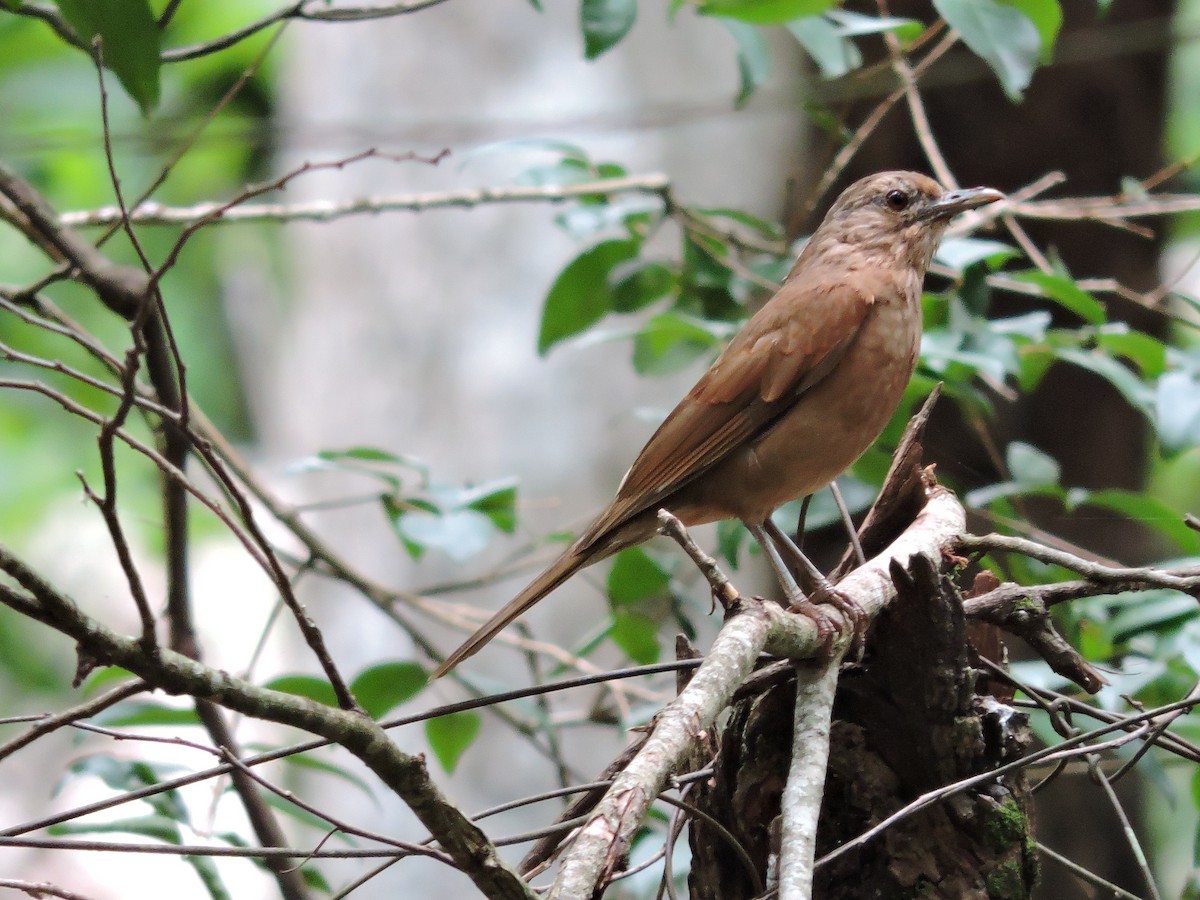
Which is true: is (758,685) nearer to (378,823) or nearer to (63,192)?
(378,823)

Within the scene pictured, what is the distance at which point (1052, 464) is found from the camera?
356 centimetres

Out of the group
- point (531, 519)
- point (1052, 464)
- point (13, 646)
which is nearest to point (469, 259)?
point (531, 519)

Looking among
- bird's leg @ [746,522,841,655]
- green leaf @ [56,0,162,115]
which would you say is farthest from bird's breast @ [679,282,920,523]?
green leaf @ [56,0,162,115]

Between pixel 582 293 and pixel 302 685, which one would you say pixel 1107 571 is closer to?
pixel 302 685

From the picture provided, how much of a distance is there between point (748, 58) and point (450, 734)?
7.47 feet

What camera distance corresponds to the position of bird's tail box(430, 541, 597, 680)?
2.79 m

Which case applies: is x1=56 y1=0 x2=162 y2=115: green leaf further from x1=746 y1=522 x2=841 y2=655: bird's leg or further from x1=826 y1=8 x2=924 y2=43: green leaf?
x1=826 y1=8 x2=924 y2=43: green leaf

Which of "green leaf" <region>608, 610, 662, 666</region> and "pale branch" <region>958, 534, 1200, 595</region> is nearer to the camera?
"pale branch" <region>958, 534, 1200, 595</region>

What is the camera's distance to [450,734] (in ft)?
11.9

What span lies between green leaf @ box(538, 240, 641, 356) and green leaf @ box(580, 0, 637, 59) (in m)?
0.99

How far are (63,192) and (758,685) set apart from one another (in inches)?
266

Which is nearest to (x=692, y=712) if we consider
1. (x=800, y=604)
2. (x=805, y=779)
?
(x=805, y=779)

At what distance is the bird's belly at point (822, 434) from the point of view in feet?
10.7

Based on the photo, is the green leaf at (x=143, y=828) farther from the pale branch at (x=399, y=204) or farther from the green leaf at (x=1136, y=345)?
the green leaf at (x=1136, y=345)
